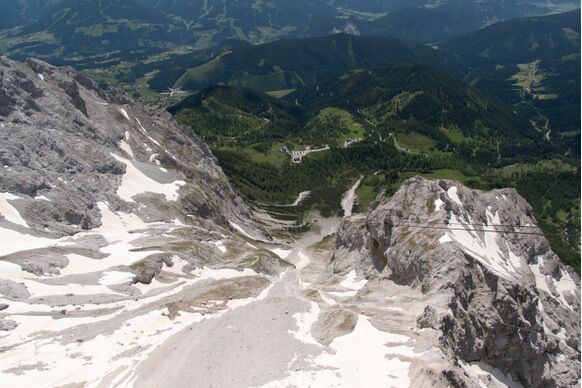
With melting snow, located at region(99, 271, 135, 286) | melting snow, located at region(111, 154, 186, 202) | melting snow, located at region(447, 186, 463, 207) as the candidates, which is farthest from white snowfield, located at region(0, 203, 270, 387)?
melting snow, located at region(447, 186, 463, 207)

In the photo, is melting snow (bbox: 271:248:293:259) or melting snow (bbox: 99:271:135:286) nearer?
melting snow (bbox: 99:271:135:286)

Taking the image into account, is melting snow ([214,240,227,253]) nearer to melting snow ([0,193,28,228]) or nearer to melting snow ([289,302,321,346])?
melting snow ([0,193,28,228])

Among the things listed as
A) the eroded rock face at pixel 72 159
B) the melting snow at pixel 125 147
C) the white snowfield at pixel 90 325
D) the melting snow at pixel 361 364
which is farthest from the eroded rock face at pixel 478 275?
the melting snow at pixel 125 147

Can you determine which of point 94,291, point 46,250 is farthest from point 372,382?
point 46,250

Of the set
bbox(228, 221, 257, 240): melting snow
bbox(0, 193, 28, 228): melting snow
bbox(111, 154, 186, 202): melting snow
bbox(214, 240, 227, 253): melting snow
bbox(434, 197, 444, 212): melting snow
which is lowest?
bbox(228, 221, 257, 240): melting snow

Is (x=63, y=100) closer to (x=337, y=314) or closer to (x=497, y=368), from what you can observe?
(x=337, y=314)

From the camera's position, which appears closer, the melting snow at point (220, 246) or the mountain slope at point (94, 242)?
the mountain slope at point (94, 242)

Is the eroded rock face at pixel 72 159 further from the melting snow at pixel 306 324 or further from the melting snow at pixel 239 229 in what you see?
the melting snow at pixel 306 324
